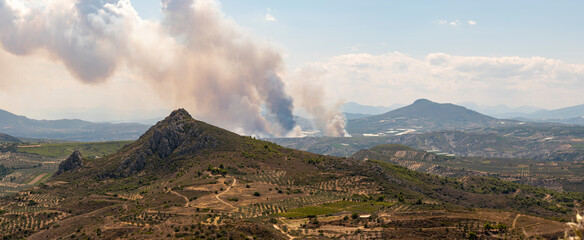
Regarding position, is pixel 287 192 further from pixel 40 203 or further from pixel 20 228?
pixel 40 203

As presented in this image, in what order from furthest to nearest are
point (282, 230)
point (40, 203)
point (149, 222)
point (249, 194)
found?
point (40, 203)
point (249, 194)
point (149, 222)
point (282, 230)

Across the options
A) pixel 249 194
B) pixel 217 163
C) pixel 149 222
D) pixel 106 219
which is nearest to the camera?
pixel 149 222

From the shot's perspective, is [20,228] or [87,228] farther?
[20,228]

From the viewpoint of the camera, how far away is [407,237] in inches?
3125

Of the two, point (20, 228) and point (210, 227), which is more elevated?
point (210, 227)

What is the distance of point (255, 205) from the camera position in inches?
4587

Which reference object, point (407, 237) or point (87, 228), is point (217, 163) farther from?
point (407, 237)

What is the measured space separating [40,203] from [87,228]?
210 feet

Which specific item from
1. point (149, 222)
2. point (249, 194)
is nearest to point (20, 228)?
point (149, 222)

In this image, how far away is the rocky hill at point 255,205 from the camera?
8412 cm

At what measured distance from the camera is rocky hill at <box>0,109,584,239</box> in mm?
84125

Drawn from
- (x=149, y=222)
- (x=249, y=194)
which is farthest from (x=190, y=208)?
(x=249, y=194)

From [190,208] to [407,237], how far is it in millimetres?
69073

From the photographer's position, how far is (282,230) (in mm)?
86125
